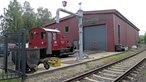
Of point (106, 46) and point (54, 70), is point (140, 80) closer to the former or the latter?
point (54, 70)

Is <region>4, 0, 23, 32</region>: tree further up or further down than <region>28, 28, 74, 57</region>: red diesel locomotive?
further up

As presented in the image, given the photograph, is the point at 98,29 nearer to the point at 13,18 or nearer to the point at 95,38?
the point at 95,38

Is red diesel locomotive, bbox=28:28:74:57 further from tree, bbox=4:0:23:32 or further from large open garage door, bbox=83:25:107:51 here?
tree, bbox=4:0:23:32

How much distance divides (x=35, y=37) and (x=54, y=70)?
8607 mm

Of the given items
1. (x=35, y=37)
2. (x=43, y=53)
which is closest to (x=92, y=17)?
(x=35, y=37)

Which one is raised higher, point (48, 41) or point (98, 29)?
point (98, 29)

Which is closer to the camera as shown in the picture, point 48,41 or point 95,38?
point 48,41

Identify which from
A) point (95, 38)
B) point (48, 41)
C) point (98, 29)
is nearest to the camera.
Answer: point (48, 41)

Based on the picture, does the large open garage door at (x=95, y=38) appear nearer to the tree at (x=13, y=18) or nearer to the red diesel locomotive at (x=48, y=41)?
the red diesel locomotive at (x=48, y=41)

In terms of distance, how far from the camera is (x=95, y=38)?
37.1m

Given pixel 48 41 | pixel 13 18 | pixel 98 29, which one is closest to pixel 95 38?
pixel 98 29

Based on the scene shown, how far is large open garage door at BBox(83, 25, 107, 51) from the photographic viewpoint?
36062 millimetres

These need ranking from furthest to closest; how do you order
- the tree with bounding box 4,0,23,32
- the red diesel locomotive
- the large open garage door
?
the tree with bounding box 4,0,23,32 < the large open garage door < the red diesel locomotive

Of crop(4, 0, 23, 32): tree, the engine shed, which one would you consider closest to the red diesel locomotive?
the engine shed
